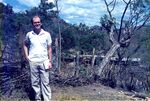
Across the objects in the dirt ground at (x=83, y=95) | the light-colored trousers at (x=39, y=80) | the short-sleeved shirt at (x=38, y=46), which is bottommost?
the dirt ground at (x=83, y=95)

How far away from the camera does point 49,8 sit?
32.7 meters

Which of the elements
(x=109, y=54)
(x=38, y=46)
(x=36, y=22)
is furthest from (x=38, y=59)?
(x=109, y=54)

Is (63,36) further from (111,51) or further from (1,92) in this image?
(1,92)

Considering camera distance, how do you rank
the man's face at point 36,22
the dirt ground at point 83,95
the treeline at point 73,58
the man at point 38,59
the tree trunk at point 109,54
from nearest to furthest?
the man's face at point 36,22
the man at point 38,59
the dirt ground at point 83,95
the treeline at point 73,58
the tree trunk at point 109,54

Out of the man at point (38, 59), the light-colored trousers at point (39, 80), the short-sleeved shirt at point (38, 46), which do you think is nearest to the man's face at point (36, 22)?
the man at point (38, 59)

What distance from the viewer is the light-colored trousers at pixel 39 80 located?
27.2 ft

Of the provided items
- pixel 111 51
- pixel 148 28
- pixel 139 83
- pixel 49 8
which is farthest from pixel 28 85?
pixel 49 8

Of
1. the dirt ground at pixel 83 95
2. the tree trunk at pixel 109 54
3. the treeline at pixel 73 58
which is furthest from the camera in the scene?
the tree trunk at pixel 109 54

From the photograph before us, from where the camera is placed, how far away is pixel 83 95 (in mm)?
13336

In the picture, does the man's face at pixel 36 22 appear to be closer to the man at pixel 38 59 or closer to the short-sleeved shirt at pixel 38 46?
the man at pixel 38 59

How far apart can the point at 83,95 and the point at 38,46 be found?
532cm

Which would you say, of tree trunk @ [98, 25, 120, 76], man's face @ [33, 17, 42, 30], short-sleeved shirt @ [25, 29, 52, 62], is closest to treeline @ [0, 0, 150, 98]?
tree trunk @ [98, 25, 120, 76]

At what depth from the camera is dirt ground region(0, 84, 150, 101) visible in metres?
11.4

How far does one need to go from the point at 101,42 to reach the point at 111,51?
831 centimetres
